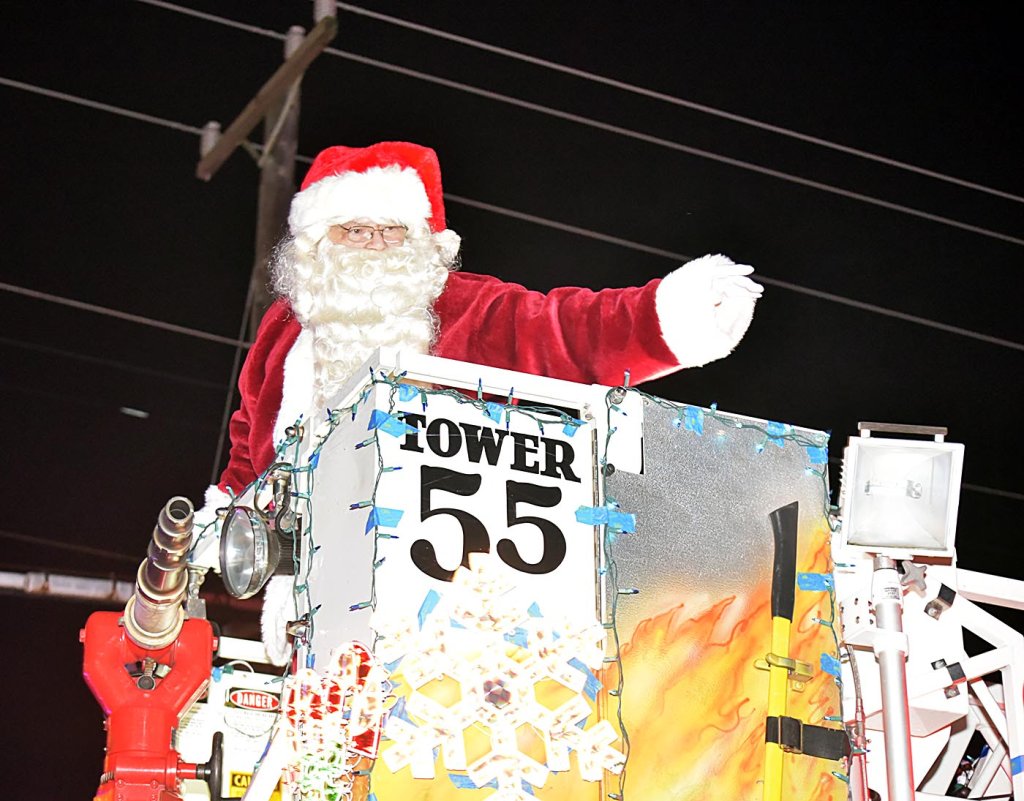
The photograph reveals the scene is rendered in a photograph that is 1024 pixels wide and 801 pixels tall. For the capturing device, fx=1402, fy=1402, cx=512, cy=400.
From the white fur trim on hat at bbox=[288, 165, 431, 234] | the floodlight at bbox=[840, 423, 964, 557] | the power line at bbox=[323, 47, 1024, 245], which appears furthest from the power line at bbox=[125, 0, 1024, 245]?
the floodlight at bbox=[840, 423, 964, 557]

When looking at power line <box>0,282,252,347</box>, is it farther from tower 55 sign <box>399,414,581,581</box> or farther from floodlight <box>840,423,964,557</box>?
tower 55 sign <box>399,414,581,581</box>

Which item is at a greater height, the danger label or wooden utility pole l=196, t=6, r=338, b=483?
wooden utility pole l=196, t=6, r=338, b=483

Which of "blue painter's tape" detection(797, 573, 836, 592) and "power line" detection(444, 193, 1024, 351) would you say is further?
"power line" detection(444, 193, 1024, 351)

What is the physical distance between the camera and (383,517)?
1.78m

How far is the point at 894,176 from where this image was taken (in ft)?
15.9

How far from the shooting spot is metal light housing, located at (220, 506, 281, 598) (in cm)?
206

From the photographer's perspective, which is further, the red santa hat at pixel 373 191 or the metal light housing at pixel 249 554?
the red santa hat at pixel 373 191

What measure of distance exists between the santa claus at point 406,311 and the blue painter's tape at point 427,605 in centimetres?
83

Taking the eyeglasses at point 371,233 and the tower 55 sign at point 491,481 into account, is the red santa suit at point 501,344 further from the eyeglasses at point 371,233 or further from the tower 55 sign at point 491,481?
the tower 55 sign at point 491,481

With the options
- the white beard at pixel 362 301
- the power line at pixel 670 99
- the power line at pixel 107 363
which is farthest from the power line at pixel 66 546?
the white beard at pixel 362 301

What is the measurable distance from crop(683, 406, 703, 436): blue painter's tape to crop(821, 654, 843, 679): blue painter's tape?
1.25ft

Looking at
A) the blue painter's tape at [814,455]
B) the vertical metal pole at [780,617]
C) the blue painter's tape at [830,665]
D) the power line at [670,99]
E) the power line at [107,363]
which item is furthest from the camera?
the power line at [107,363]

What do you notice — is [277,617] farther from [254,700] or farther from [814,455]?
[814,455]

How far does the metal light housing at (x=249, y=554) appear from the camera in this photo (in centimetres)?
206
